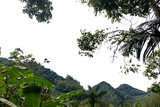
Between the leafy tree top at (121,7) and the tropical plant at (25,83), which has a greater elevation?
the leafy tree top at (121,7)

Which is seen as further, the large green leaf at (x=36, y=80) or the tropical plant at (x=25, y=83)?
the large green leaf at (x=36, y=80)

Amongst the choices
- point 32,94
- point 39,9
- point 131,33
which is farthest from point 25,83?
point 39,9

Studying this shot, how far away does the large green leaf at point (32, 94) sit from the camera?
1653mm

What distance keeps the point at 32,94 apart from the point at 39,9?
1182cm

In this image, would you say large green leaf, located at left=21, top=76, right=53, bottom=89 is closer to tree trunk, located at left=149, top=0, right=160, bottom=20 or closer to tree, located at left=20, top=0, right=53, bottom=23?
tree trunk, located at left=149, top=0, right=160, bottom=20

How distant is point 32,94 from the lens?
1.66 metres

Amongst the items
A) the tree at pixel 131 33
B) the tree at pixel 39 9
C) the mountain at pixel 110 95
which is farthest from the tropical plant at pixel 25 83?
the mountain at pixel 110 95

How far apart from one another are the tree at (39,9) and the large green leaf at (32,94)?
11077 mm

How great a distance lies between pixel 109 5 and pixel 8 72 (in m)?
8.02

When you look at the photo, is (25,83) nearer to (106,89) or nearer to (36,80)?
(36,80)

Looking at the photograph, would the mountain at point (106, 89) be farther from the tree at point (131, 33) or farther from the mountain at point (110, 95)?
the tree at point (131, 33)

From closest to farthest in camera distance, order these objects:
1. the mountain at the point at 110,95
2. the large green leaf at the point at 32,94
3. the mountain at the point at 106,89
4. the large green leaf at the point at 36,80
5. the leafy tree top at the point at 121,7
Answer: the large green leaf at the point at 32,94 < the large green leaf at the point at 36,80 < the leafy tree top at the point at 121,7 < the mountain at the point at 106,89 < the mountain at the point at 110,95

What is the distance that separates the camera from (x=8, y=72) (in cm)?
192

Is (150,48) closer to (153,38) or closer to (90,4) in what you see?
(153,38)
